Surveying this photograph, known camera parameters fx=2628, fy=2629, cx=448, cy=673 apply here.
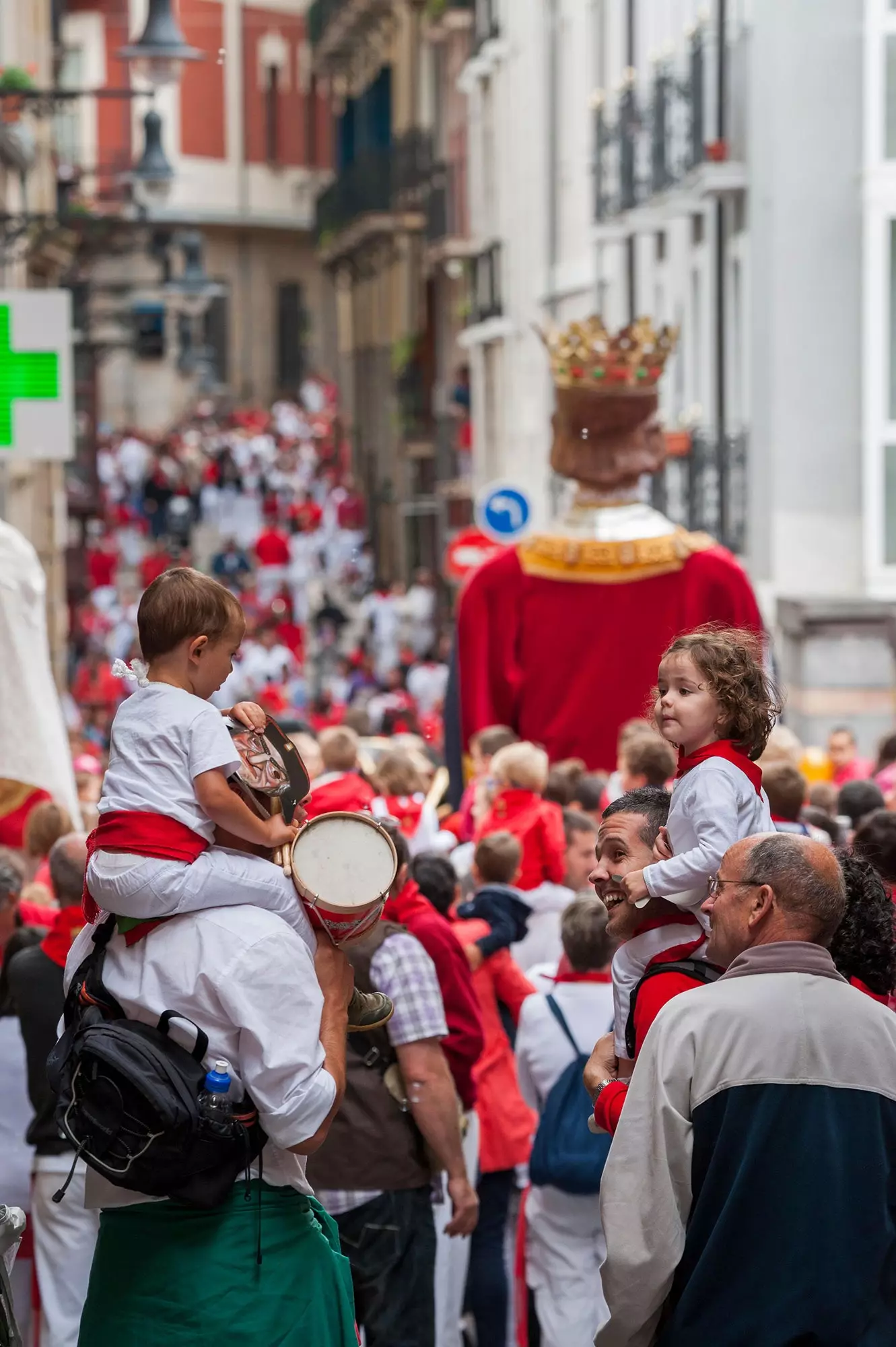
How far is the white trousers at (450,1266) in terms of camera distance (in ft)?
22.9

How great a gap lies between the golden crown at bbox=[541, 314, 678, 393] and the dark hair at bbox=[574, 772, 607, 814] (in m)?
2.49

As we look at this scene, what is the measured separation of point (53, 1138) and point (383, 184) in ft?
126

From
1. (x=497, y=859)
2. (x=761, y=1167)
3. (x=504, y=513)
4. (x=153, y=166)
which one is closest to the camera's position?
→ (x=761, y=1167)

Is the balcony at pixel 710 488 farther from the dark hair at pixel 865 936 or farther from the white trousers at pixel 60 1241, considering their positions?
the dark hair at pixel 865 936

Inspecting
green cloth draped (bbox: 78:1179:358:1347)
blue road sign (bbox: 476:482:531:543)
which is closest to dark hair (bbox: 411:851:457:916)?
green cloth draped (bbox: 78:1179:358:1347)

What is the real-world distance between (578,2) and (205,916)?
23.8 metres

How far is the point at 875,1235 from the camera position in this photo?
4270 millimetres

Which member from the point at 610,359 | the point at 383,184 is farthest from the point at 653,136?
the point at 383,184

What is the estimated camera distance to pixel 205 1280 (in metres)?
4.52

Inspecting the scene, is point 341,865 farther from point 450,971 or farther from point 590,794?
point 590,794

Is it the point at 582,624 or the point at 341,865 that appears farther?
the point at 582,624

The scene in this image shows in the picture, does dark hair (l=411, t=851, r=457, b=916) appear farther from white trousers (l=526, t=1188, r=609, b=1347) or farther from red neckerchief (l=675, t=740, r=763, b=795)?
red neckerchief (l=675, t=740, r=763, b=795)

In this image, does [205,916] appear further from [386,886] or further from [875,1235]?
[875,1235]

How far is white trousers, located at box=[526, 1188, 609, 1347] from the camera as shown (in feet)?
22.5
